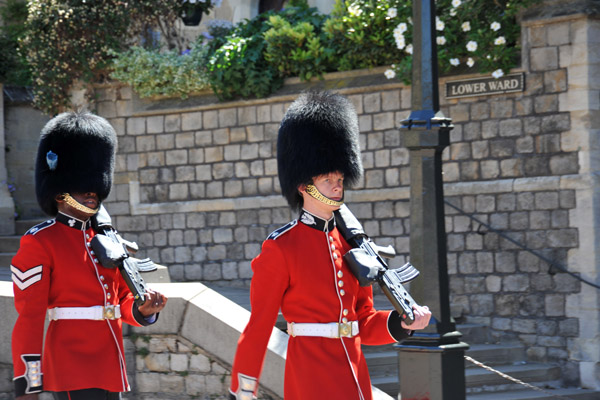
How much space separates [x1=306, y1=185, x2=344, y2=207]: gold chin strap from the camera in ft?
12.2

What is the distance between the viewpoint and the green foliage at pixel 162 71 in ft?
35.8

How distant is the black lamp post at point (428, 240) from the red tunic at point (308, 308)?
213 centimetres

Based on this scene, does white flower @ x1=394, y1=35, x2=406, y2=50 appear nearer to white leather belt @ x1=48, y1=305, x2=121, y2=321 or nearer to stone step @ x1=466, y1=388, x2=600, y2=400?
stone step @ x1=466, y1=388, x2=600, y2=400

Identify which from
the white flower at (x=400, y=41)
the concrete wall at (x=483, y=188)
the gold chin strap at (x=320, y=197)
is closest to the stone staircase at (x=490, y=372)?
the concrete wall at (x=483, y=188)

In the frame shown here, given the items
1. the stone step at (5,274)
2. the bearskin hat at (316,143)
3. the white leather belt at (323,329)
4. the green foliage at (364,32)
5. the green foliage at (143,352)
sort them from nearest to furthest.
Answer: the white leather belt at (323,329), the bearskin hat at (316,143), the green foliage at (143,352), the stone step at (5,274), the green foliage at (364,32)

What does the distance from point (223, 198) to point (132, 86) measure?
1804mm

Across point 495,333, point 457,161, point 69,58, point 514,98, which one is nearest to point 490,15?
point 514,98

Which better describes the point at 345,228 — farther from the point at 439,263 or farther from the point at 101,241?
the point at 439,263

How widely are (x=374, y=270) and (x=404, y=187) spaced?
617cm

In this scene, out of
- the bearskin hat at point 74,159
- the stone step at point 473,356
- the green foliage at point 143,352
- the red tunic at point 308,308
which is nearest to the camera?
the red tunic at point 308,308

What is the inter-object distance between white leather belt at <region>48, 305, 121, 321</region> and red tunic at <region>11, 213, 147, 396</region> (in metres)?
0.02

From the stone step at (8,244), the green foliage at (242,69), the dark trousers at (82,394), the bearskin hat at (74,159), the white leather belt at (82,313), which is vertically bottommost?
the dark trousers at (82,394)

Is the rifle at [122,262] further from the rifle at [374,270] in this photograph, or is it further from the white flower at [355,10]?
the white flower at [355,10]

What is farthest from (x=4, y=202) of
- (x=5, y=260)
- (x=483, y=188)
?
(x=483, y=188)
